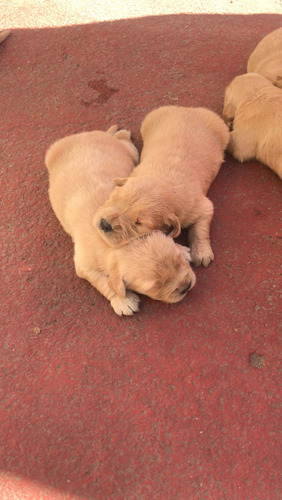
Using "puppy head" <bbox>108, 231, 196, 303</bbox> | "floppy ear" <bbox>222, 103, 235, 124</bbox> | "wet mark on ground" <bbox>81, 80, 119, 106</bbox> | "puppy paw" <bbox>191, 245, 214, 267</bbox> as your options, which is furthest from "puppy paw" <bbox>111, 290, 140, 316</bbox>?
"wet mark on ground" <bbox>81, 80, 119, 106</bbox>

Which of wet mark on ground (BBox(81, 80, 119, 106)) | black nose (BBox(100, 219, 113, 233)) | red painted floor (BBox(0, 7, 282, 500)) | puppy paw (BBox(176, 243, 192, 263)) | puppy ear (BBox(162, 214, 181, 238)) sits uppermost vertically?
black nose (BBox(100, 219, 113, 233))

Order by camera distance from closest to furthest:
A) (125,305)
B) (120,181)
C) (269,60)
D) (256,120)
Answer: (120,181) < (125,305) < (256,120) < (269,60)

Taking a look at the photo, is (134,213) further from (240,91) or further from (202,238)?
(240,91)

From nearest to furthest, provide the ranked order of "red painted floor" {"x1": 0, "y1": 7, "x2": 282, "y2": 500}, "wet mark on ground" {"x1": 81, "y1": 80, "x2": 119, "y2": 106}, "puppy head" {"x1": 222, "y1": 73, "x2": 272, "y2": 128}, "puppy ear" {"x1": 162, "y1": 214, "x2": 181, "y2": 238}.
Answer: "red painted floor" {"x1": 0, "y1": 7, "x2": 282, "y2": 500} → "puppy ear" {"x1": 162, "y1": 214, "x2": 181, "y2": 238} → "puppy head" {"x1": 222, "y1": 73, "x2": 272, "y2": 128} → "wet mark on ground" {"x1": 81, "y1": 80, "x2": 119, "y2": 106}

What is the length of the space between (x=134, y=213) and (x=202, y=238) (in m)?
1.01

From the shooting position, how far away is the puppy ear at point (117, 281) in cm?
335

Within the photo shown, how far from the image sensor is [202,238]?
410cm

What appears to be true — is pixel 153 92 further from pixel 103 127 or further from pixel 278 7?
pixel 278 7

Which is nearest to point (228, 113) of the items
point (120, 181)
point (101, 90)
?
point (101, 90)

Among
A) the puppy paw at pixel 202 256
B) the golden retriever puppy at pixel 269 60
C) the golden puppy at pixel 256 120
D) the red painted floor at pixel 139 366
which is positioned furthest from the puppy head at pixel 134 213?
the golden retriever puppy at pixel 269 60

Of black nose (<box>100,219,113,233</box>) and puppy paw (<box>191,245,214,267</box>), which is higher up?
black nose (<box>100,219,113,233</box>)

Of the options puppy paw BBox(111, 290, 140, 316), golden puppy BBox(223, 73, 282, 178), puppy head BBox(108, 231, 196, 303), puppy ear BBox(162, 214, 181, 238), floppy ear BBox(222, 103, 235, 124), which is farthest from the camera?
floppy ear BBox(222, 103, 235, 124)

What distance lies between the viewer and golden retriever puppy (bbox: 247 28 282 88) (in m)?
5.29

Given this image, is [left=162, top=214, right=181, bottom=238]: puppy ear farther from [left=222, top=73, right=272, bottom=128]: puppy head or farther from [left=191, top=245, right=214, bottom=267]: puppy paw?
[left=222, top=73, right=272, bottom=128]: puppy head
